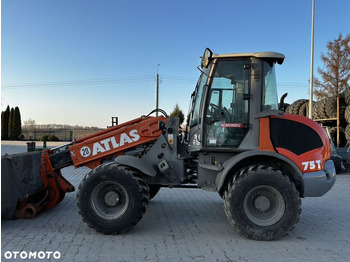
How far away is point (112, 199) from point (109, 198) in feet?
0.16

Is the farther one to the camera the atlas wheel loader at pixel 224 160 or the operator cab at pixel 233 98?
the operator cab at pixel 233 98

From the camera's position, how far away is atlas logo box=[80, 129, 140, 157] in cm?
502

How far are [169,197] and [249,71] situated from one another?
3817mm

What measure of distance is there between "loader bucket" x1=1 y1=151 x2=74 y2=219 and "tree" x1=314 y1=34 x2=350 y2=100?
21.2 m

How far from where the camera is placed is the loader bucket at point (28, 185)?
15.8 feet

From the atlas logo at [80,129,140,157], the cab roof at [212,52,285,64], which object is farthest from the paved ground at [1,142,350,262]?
the cab roof at [212,52,285,64]

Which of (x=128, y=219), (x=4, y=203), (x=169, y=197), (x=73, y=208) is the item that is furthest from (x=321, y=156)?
(x=4, y=203)

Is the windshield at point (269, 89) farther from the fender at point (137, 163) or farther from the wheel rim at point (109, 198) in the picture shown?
the wheel rim at point (109, 198)

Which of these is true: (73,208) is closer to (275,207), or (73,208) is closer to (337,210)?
(275,207)

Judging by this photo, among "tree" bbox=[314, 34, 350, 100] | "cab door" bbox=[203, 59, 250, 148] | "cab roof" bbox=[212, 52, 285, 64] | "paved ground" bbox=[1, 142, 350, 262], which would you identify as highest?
"tree" bbox=[314, 34, 350, 100]

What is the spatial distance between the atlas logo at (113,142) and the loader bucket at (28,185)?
969 millimetres

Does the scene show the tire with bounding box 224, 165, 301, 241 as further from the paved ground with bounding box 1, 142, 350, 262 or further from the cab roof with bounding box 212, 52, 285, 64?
the cab roof with bounding box 212, 52, 285, 64

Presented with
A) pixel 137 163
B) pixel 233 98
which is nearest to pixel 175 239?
pixel 137 163

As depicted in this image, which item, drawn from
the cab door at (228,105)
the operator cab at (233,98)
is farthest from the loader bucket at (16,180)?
the cab door at (228,105)
